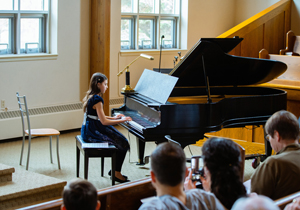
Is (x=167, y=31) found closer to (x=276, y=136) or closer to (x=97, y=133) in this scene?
(x=97, y=133)

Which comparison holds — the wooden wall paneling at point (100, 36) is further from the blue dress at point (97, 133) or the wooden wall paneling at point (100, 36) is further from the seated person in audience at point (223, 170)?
the seated person in audience at point (223, 170)

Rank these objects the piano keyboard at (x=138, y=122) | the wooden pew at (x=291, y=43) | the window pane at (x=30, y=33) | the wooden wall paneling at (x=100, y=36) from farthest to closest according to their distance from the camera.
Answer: the wooden pew at (x=291, y=43)
the wooden wall paneling at (x=100, y=36)
the window pane at (x=30, y=33)
the piano keyboard at (x=138, y=122)

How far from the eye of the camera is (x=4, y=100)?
585cm

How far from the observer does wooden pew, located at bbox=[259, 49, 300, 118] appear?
222 inches

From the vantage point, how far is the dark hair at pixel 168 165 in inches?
67.1

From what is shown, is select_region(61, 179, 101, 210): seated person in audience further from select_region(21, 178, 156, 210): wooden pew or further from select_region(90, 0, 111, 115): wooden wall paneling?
select_region(90, 0, 111, 115): wooden wall paneling

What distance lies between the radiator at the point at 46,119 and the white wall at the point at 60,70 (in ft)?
0.31

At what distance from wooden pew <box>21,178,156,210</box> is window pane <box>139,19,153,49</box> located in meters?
5.55

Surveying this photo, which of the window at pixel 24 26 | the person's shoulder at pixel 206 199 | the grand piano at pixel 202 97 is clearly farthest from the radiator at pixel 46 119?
the person's shoulder at pixel 206 199

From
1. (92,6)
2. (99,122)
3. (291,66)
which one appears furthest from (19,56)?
(291,66)

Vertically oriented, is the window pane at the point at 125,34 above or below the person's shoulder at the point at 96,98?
above

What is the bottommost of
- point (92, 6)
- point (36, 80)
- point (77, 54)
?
point (36, 80)

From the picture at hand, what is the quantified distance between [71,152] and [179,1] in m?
3.96

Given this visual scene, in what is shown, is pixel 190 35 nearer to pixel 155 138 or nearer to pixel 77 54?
pixel 77 54
